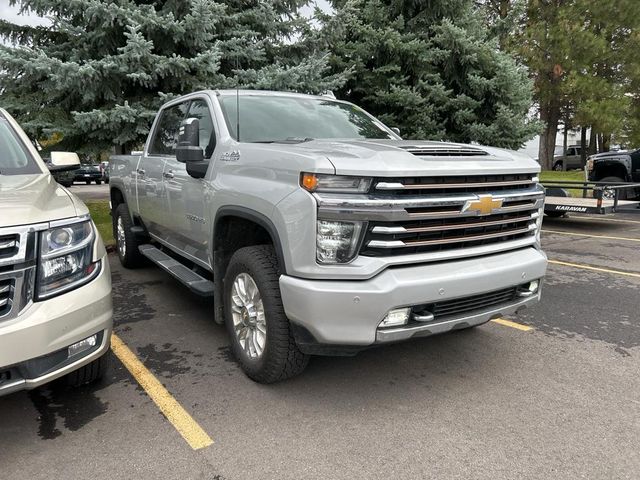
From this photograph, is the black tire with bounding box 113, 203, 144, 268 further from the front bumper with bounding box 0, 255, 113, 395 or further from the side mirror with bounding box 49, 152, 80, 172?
the front bumper with bounding box 0, 255, 113, 395

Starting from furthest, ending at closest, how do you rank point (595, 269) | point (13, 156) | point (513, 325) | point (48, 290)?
1. point (595, 269)
2. point (513, 325)
3. point (13, 156)
4. point (48, 290)

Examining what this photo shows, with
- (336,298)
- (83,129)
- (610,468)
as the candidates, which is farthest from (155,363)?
(83,129)

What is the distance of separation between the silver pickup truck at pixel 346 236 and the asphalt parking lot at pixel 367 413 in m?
0.36

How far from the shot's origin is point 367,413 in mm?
3043

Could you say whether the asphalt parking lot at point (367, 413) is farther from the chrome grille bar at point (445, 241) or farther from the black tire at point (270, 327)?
the chrome grille bar at point (445, 241)

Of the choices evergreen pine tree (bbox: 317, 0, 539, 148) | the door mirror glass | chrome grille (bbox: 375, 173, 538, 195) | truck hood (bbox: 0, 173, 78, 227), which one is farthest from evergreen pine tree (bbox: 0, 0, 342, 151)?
chrome grille (bbox: 375, 173, 538, 195)

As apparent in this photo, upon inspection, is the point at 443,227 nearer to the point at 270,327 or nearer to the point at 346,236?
the point at 346,236

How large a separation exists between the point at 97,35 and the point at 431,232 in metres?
8.33

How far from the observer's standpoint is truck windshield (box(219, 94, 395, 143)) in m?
4.04

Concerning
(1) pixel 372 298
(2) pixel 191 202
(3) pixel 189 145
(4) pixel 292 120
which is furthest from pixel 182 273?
(1) pixel 372 298

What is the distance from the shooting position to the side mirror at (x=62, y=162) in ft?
13.2

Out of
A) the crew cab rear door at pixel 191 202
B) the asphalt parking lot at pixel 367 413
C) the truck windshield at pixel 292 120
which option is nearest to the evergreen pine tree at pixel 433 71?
the truck windshield at pixel 292 120

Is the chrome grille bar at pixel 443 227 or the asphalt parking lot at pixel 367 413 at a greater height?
Result: the chrome grille bar at pixel 443 227

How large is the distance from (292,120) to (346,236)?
1.84 m
